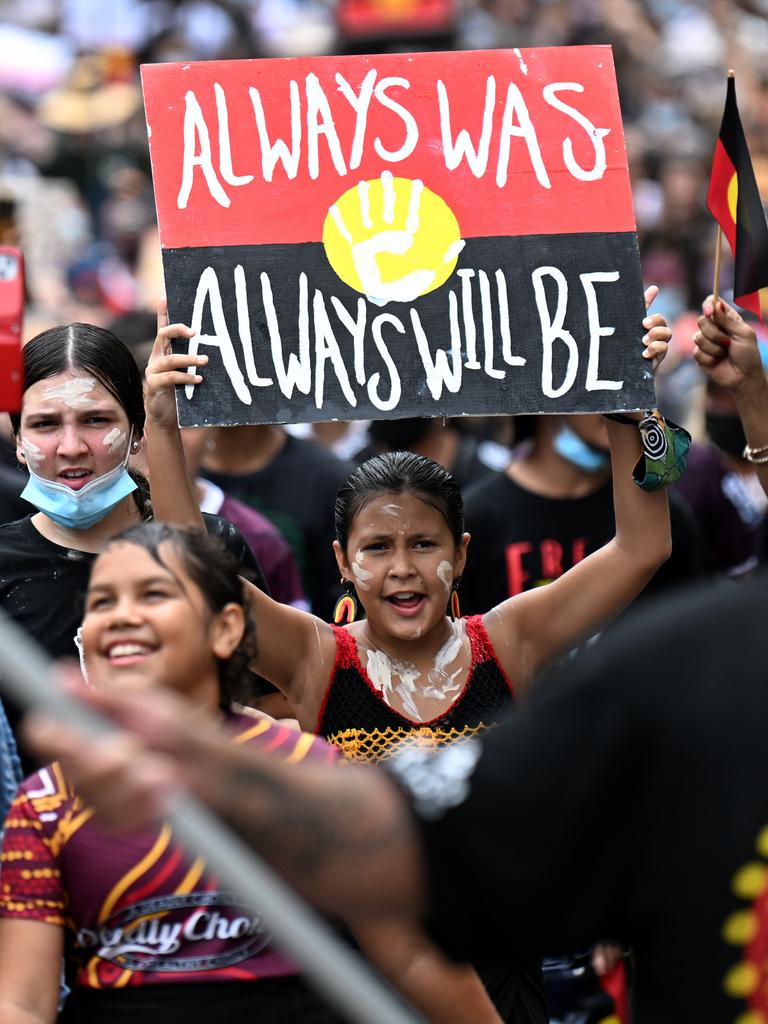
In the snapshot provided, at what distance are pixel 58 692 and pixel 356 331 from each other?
217 centimetres

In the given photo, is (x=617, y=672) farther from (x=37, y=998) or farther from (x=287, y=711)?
(x=287, y=711)

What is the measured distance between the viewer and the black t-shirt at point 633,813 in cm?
193

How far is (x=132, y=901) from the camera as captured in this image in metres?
2.82

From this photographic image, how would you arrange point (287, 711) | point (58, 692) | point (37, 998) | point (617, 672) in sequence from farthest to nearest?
point (287, 711), point (37, 998), point (617, 672), point (58, 692)

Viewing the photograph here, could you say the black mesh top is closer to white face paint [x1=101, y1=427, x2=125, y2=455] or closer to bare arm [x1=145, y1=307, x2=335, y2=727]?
bare arm [x1=145, y1=307, x2=335, y2=727]

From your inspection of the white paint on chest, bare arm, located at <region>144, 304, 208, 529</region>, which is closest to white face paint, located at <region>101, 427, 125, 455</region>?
bare arm, located at <region>144, 304, 208, 529</region>

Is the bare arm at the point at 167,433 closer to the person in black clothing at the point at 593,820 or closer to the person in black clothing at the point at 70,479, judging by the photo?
the person in black clothing at the point at 70,479

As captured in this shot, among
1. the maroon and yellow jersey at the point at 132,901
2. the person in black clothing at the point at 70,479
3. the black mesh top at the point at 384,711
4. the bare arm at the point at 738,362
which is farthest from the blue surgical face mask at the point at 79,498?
the bare arm at the point at 738,362

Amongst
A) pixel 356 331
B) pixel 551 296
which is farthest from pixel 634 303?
pixel 356 331

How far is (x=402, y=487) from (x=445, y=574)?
218mm

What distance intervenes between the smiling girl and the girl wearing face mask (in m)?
0.88

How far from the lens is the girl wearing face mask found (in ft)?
12.4

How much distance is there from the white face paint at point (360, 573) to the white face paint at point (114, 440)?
1.90 ft

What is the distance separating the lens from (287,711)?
4.08 metres
